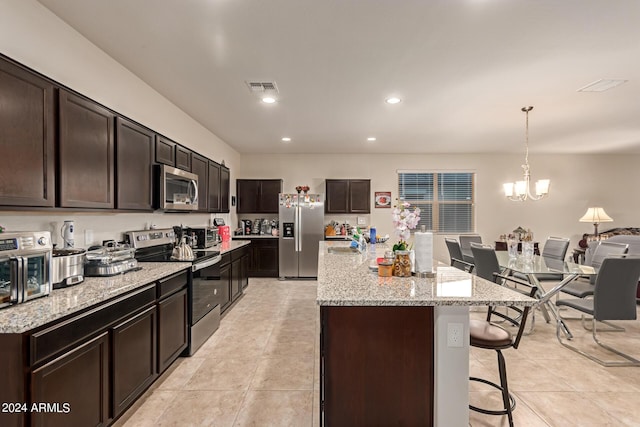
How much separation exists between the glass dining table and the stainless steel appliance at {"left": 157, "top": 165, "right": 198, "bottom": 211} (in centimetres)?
375

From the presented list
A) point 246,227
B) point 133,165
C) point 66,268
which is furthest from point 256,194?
point 66,268

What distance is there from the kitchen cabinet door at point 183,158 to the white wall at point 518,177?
3144mm

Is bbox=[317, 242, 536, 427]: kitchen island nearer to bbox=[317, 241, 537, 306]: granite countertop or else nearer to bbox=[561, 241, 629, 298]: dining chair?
bbox=[317, 241, 537, 306]: granite countertop

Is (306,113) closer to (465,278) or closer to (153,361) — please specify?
(465,278)

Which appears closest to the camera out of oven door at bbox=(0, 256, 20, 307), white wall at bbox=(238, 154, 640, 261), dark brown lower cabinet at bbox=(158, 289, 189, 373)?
oven door at bbox=(0, 256, 20, 307)

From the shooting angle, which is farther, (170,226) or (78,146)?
(170,226)

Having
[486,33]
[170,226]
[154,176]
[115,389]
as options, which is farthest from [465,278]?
[170,226]

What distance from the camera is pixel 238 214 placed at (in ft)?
22.2

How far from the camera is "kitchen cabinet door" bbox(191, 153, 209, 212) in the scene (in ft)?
13.1

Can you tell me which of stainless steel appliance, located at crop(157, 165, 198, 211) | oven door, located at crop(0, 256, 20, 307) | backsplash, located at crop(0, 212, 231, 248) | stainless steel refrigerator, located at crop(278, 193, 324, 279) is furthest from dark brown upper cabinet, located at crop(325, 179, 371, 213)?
oven door, located at crop(0, 256, 20, 307)

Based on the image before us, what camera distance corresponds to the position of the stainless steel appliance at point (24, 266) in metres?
1.47

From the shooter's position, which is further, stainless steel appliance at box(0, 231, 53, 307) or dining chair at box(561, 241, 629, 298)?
dining chair at box(561, 241, 629, 298)

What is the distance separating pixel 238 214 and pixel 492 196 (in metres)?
5.57

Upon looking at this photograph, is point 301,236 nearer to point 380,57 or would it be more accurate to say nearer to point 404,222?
point 380,57
